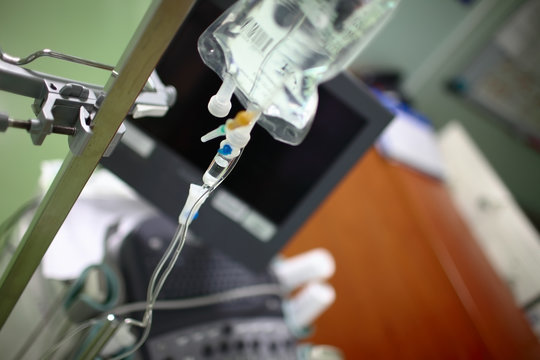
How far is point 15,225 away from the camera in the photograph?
1.77 feet

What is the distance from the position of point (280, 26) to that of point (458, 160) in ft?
5.89

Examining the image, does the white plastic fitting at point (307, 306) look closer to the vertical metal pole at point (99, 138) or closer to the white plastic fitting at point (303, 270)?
the white plastic fitting at point (303, 270)

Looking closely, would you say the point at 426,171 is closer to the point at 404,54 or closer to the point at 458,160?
the point at 458,160

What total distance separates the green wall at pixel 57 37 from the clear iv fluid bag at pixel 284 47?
0.09m

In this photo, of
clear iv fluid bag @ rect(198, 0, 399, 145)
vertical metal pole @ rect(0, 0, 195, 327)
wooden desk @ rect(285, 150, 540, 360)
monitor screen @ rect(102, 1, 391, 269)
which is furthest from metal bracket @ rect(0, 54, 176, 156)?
wooden desk @ rect(285, 150, 540, 360)

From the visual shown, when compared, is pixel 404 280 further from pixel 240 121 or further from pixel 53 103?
pixel 53 103

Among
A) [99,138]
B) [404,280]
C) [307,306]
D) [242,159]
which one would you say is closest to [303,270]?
[307,306]

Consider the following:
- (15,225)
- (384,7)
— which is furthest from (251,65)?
(15,225)

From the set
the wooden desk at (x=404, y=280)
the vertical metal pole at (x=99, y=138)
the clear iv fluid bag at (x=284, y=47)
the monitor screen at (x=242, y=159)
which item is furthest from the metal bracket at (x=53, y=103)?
the wooden desk at (x=404, y=280)

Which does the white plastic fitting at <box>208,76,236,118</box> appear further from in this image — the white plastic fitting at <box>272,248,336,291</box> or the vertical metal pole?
the white plastic fitting at <box>272,248,336,291</box>

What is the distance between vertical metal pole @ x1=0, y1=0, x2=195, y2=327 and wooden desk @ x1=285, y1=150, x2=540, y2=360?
2.39ft

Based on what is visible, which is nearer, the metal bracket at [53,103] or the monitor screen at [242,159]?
the metal bracket at [53,103]

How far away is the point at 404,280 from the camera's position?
1.27 m

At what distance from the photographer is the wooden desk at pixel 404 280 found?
1.06 m
